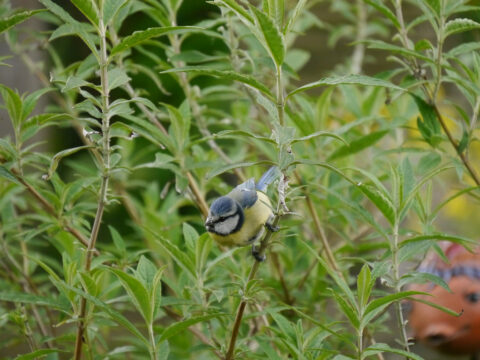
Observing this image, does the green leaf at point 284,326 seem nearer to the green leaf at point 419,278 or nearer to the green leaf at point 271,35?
the green leaf at point 419,278

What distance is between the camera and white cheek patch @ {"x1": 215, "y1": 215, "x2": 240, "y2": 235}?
0.75 meters

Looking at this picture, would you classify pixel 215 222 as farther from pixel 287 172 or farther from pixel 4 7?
pixel 4 7

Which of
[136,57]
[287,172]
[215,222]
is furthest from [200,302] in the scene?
[136,57]

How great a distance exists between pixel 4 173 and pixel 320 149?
575mm

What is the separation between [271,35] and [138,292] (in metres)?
0.33

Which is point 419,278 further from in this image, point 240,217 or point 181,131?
point 181,131

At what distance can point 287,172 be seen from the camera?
686 millimetres

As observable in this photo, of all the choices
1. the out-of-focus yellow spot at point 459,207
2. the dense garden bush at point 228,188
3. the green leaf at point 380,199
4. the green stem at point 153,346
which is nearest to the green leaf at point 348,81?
the dense garden bush at point 228,188

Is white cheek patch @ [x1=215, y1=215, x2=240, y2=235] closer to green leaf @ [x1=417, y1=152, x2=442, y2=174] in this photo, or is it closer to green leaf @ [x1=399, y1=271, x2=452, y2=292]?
green leaf @ [x1=399, y1=271, x2=452, y2=292]

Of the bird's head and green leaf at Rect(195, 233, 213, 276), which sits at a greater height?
the bird's head

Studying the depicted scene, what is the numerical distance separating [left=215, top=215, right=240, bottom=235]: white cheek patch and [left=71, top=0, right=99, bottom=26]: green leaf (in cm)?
28

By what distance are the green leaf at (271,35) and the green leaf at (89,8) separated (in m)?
0.20

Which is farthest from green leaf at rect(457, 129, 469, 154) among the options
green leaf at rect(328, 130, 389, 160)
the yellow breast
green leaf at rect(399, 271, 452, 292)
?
the yellow breast

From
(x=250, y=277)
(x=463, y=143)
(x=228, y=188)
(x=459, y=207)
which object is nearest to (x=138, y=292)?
(x=250, y=277)
